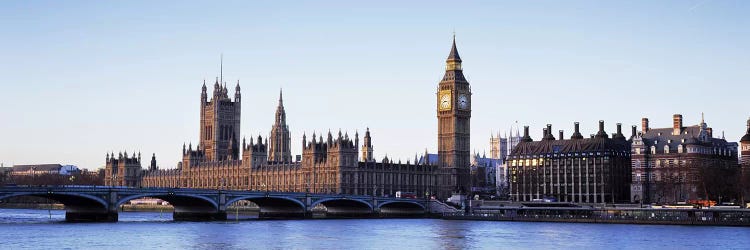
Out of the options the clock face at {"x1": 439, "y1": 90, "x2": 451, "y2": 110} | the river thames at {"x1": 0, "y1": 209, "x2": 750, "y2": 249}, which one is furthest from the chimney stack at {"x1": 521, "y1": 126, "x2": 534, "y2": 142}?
the river thames at {"x1": 0, "y1": 209, "x2": 750, "y2": 249}

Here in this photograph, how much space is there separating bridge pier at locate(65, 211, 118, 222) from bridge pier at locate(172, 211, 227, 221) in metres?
11.4

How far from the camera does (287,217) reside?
122125 millimetres

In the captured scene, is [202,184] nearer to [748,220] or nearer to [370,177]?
[370,177]

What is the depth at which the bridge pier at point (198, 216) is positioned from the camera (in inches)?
4299

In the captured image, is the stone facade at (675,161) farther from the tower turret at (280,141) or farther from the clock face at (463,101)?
the tower turret at (280,141)

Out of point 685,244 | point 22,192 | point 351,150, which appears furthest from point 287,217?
point 685,244

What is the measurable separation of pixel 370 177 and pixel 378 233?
195 feet

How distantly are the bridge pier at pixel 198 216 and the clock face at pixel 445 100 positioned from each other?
53.2m

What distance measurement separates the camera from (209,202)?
108 m

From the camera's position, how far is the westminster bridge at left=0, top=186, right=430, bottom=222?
95.8 m

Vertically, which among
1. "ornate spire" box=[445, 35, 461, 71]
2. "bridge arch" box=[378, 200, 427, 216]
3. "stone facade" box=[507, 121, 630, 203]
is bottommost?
"bridge arch" box=[378, 200, 427, 216]

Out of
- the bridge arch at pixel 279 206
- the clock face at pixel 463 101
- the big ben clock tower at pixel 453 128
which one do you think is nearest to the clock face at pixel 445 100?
the big ben clock tower at pixel 453 128

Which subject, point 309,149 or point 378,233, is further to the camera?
point 309,149

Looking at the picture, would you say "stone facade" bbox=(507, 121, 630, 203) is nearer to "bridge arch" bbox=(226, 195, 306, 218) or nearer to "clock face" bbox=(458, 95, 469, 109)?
"clock face" bbox=(458, 95, 469, 109)
